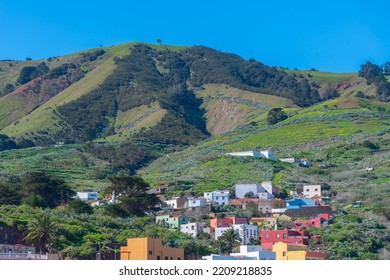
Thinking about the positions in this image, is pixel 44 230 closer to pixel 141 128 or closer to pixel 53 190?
pixel 53 190

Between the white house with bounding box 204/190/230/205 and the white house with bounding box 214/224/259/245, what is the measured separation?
50.7 ft

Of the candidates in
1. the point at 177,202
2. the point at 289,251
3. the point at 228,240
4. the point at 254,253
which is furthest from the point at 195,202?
the point at 254,253

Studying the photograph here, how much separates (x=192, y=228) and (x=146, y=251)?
3078 centimetres

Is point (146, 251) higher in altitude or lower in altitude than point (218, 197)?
lower

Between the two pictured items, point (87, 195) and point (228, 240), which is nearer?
point (228, 240)

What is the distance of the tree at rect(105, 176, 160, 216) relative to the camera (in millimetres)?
92688

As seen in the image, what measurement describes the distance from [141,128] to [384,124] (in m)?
40.6

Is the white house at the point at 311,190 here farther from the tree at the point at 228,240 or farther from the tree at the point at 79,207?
the tree at the point at 228,240

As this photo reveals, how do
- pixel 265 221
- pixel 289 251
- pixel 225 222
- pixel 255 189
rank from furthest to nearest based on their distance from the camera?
pixel 255 189, pixel 265 221, pixel 225 222, pixel 289 251

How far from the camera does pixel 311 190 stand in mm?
106375

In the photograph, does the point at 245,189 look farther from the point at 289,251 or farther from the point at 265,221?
the point at 289,251

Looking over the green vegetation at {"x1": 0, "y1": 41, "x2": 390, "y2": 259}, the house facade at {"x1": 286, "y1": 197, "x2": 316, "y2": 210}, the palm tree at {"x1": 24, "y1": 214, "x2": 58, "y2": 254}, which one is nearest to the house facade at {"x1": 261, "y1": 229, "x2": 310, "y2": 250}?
the green vegetation at {"x1": 0, "y1": 41, "x2": 390, "y2": 259}
